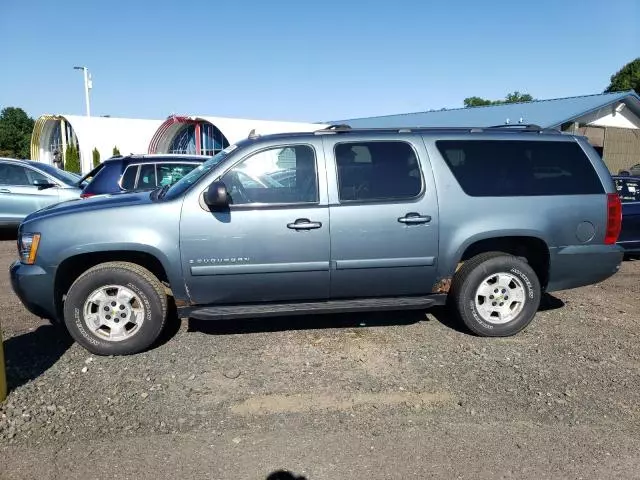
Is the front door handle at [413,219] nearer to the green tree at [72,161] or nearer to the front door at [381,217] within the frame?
the front door at [381,217]

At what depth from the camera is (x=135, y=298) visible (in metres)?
4.40

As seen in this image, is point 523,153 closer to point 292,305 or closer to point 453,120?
point 292,305

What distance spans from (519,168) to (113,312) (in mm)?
3813

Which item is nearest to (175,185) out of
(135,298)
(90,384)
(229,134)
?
(135,298)

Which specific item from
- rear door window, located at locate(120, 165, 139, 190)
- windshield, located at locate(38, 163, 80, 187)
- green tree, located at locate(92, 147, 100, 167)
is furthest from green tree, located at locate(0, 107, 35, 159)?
rear door window, located at locate(120, 165, 139, 190)

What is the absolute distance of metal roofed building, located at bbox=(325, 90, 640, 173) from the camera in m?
22.8

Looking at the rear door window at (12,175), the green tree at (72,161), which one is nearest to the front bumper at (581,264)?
the rear door window at (12,175)

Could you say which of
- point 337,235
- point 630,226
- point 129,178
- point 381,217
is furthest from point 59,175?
point 630,226

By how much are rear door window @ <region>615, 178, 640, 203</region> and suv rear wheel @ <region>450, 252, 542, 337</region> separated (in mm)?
4326

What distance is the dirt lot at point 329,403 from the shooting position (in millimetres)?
2992

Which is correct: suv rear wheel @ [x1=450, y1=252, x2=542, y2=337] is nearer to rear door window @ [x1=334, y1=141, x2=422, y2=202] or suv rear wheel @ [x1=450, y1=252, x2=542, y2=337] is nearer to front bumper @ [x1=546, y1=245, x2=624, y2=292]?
front bumper @ [x1=546, y1=245, x2=624, y2=292]

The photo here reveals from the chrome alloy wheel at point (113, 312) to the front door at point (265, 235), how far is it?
20.1 inches

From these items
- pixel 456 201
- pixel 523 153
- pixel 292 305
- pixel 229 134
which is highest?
pixel 229 134

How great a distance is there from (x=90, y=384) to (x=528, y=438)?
10.1 ft
